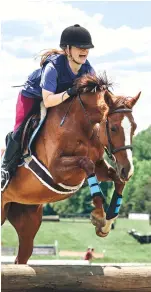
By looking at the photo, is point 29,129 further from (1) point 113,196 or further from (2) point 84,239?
(2) point 84,239

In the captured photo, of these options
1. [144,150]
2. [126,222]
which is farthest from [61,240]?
[144,150]

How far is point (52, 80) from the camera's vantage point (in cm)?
628

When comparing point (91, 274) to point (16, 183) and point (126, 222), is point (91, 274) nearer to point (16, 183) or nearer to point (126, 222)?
point (16, 183)

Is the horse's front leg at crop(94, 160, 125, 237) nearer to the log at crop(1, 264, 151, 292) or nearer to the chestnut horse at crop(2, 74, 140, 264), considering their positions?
the chestnut horse at crop(2, 74, 140, 264)

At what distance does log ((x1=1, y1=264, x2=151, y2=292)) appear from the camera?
4762 millimetres

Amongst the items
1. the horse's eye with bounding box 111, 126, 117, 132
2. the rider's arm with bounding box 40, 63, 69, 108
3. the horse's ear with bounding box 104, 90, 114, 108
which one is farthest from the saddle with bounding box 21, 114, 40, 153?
the horse's eye with bounding box 111, 126, 117, 132

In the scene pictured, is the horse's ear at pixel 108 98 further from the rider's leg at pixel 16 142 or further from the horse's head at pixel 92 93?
the rider's leg at pixel 16 142

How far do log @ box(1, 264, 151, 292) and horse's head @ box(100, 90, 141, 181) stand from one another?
997 millimetres

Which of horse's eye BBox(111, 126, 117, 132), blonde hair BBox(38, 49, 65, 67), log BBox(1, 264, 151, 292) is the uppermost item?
blonde hair BBox(38, 49, 65, 67)

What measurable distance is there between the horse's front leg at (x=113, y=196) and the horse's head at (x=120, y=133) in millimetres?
418

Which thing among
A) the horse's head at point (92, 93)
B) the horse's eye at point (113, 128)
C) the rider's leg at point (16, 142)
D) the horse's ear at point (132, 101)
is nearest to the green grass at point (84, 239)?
the rider's leg at point (16, 142)

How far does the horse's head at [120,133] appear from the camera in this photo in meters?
5.65

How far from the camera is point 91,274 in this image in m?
4.86

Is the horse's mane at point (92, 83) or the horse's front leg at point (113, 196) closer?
the horse's front leg at point (113, 196)
